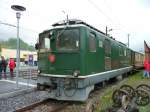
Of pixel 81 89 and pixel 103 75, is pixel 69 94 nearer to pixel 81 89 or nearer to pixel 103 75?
pixel 81 89

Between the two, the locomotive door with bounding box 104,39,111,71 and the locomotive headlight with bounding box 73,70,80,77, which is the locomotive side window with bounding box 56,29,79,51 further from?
the locomotive door with bounding box 104,39,111,71

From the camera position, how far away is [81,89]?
392 inches

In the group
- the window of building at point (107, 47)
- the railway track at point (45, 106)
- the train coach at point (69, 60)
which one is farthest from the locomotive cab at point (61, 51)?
the window of building at point (107, 47)

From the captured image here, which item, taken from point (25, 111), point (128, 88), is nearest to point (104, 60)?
point (128, 88)

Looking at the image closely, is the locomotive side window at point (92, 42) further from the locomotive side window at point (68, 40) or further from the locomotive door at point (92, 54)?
the locomotive side window at point (68, 40)

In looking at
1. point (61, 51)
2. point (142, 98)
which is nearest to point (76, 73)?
point (61, 51)

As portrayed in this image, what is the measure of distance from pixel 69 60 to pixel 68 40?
2.48 ft

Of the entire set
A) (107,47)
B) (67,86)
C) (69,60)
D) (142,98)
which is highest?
(107,47)

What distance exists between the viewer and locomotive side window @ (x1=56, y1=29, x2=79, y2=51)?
10.1 m

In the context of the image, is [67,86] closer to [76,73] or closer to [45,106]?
[76,73]

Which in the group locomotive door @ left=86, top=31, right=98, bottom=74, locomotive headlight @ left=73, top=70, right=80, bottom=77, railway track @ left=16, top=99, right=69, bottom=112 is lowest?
railway track @ left=16, top=99, right=69, bottom=112

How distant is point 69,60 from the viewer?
10.1 metres

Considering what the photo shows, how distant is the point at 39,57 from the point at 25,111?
2996mm

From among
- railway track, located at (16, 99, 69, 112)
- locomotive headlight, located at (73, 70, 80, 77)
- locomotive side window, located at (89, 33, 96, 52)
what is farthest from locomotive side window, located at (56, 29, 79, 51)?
railway track, located at (16, 99, 69, 112)
